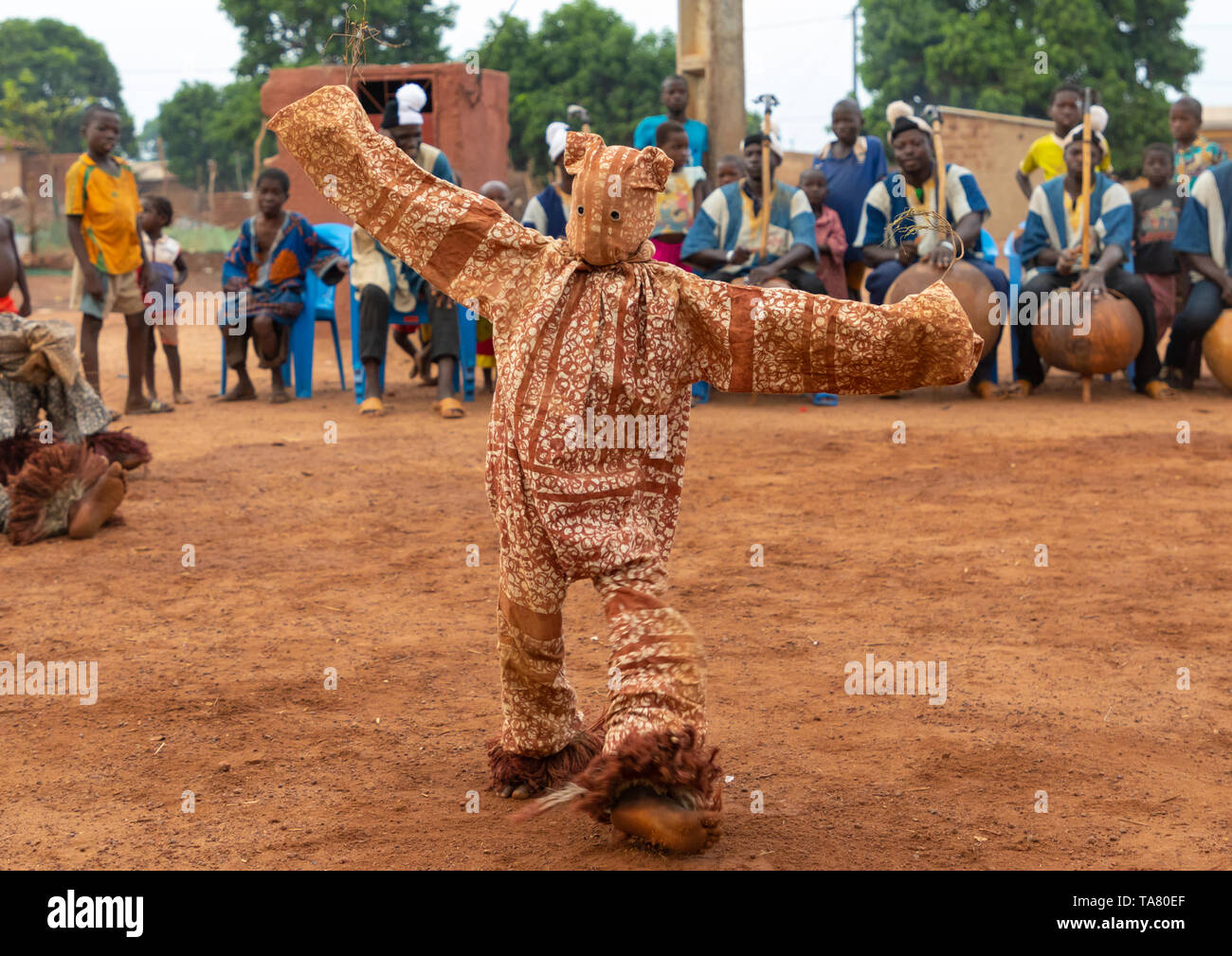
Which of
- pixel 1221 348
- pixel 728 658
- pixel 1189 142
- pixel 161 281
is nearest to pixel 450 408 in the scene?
pixel 161 281

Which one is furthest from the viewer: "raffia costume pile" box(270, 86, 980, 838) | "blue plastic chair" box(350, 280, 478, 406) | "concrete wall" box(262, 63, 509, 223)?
"concrete wall" box(262, 63, 509, 223)

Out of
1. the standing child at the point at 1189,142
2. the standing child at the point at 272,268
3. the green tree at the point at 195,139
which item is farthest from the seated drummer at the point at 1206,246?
the green tree at the point at 195,139

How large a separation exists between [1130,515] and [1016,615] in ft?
5.85

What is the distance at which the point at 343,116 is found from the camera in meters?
3.37

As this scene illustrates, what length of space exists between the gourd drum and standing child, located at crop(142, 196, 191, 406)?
261 inches

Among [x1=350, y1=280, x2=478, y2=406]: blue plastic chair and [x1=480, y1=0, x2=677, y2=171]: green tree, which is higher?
[x1=480, y1=0, x2=677, y2=171]: green tree

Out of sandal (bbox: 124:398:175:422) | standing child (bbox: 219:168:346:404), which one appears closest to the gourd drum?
standing child (bbox: 219:168:346:404)

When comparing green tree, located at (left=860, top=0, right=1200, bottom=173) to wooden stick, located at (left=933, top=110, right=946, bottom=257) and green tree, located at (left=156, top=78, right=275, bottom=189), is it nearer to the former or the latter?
wooden stick, located at (left=933, top=110, right=946, bottom=257)

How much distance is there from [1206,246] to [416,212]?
27.2 feet

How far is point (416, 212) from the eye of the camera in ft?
10.7

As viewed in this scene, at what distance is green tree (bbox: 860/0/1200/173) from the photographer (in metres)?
29.8

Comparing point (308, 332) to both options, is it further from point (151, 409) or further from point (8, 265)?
point (8, 265)

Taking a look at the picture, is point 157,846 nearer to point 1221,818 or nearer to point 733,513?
point 1221,818

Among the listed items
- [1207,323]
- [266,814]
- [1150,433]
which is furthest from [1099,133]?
[266,814]
